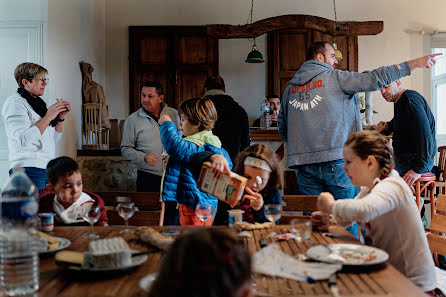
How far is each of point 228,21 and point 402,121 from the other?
4.78 meters

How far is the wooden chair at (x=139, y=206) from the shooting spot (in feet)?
7.94

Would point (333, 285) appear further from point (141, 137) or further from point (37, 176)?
point (141, 137)

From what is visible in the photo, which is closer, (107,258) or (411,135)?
(107,258)

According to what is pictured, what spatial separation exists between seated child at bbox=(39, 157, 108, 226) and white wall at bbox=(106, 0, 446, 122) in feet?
Answer: 17.5

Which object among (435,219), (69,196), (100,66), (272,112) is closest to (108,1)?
(100,66)

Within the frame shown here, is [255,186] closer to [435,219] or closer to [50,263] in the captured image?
[435,219]

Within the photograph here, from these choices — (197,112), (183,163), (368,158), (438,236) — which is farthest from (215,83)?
(438,236)

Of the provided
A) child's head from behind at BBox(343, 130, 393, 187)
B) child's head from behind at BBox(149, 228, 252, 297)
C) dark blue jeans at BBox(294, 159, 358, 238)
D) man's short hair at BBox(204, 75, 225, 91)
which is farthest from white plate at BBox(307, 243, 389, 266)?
man's short hair at BBox(204, 75, 225, 91)

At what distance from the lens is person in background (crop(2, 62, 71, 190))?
3408 millimetres

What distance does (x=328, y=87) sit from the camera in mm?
3170

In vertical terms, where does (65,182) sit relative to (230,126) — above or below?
below

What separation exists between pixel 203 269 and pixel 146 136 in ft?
11.3

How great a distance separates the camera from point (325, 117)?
10.4 ft

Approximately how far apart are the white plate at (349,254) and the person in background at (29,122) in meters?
2.50
